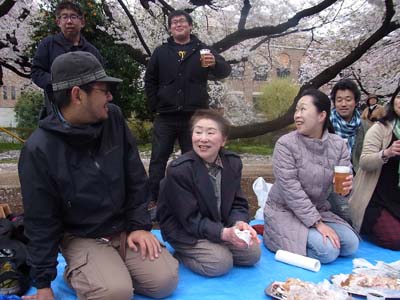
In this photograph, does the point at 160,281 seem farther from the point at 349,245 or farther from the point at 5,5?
the point at 5,5

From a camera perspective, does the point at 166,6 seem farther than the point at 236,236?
Yes

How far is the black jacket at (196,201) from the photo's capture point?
8.72 feet

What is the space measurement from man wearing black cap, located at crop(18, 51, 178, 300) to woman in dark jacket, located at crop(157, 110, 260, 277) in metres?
0.29

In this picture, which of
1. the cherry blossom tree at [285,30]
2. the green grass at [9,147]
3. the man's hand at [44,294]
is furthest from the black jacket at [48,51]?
the green grass at [9,147]

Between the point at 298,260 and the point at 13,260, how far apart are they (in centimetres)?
194

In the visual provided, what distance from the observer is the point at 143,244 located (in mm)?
2404

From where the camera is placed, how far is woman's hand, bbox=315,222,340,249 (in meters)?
2.93

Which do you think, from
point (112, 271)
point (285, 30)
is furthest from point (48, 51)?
point (285, 30)

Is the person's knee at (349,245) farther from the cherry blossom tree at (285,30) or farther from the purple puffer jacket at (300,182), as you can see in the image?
the cherry blossom tree at (285,30)

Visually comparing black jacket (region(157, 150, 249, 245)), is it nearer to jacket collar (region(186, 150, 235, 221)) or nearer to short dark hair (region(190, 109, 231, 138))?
jacket collar (region(186, 150, 235, 221))

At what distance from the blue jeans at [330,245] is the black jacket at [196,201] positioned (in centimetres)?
57

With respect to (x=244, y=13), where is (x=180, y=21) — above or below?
below

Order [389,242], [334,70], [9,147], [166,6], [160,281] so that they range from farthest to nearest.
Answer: [9,147] < [334,70] < [166,6] < [389,242] < [160,281]

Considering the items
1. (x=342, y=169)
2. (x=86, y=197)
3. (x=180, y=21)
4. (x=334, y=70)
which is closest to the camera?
(x=86, y=197)
